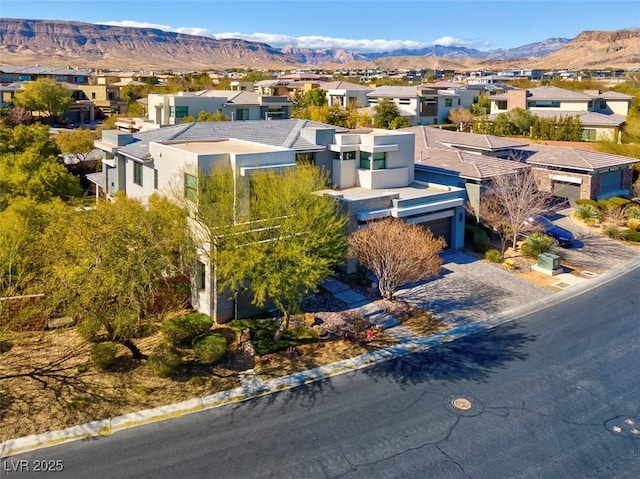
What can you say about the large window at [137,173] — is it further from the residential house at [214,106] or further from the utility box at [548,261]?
the residential house at [214,106]

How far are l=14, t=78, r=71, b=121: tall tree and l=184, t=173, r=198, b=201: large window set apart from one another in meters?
67.9

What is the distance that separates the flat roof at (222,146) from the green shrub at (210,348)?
9.99m

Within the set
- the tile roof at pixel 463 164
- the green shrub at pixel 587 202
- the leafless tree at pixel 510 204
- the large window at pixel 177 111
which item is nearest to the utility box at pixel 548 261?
the leafless tree at pixel 510 204

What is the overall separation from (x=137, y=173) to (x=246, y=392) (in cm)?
1746

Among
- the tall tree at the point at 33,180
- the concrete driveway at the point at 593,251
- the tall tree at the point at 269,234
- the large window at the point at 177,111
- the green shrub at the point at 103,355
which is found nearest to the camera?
the green shrub at the point at 103,355

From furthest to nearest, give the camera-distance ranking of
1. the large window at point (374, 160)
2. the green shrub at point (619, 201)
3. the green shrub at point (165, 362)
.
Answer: the green shrub at point (619, 201)
the large window at point (374, 160)
the green shrub at point (165, 362)

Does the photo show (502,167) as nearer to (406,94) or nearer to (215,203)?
(215,203)

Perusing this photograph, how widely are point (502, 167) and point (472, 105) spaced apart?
50008 mm

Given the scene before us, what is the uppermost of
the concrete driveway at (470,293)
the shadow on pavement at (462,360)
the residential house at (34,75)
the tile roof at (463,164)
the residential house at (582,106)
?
the residential house at (34,75)

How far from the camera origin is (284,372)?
18734 mm

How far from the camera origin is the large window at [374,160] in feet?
103

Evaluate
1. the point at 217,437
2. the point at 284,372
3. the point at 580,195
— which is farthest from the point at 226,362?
the point at 580,195

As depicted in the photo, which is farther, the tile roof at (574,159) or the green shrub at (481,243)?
the tile roof at (574,159)

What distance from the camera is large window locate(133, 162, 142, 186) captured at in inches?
1182
